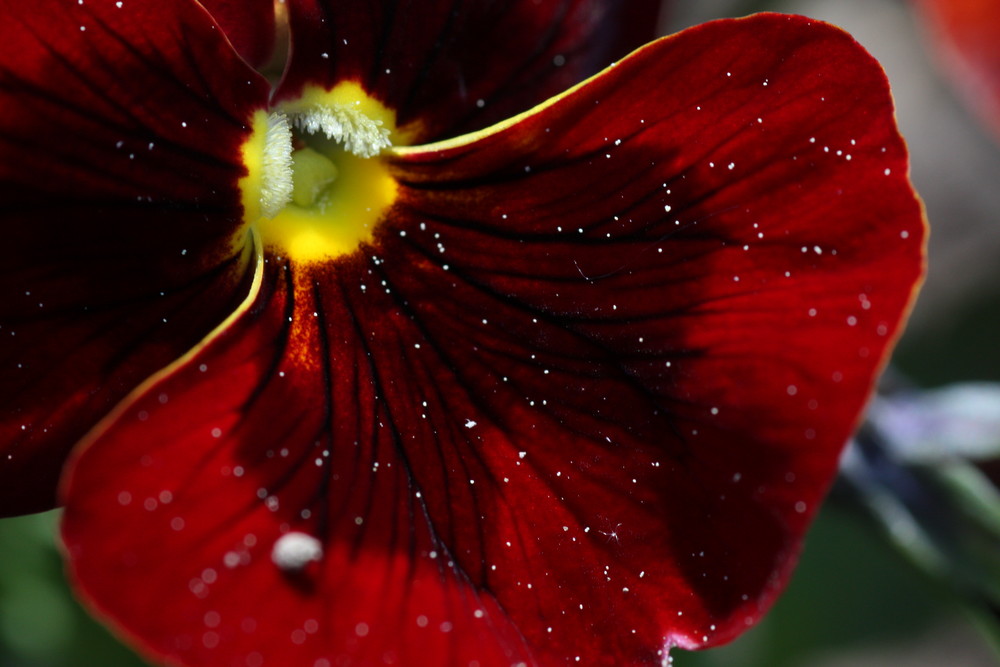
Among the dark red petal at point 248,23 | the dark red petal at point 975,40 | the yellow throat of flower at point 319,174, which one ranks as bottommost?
the dark red petal at point 975,40

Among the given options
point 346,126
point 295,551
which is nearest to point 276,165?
point 346,126

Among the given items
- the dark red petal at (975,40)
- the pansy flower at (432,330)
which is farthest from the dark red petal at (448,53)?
the dark red petal at (975,40)

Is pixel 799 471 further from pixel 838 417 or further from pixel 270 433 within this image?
pixel 270 433

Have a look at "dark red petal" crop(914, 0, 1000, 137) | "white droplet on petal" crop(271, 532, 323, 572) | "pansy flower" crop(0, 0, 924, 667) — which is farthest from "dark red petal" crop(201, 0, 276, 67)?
"dark red petal" crop(914, 0, 1000, 137)

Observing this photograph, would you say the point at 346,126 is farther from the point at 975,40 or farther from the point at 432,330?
the point at 975,40

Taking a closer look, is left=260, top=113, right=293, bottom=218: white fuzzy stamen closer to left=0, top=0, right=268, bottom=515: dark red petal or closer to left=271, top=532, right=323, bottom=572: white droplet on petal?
left=0, top=0, right=268, bottom=515: dark red petal

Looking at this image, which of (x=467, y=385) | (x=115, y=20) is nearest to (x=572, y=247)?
(x=467, y=385)

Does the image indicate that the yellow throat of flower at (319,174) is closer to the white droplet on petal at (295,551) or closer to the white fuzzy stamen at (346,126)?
the white fuzzy stamen at (346,126)
